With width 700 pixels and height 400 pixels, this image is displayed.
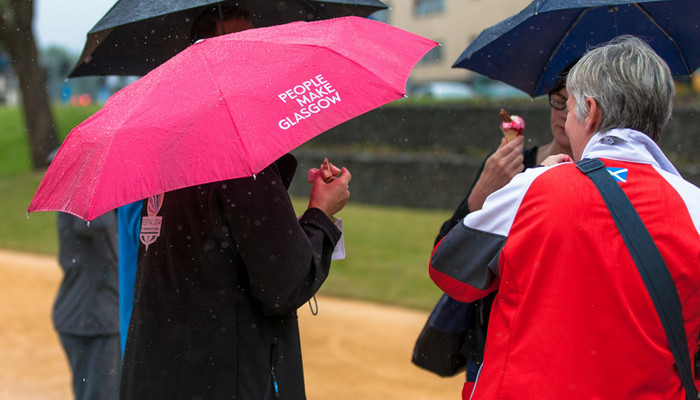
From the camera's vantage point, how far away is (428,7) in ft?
101

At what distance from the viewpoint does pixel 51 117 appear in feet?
62.9

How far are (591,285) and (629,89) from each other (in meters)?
0.53

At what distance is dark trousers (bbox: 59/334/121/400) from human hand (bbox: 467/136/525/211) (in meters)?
2.35

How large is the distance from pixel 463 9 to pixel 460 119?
12148 mm

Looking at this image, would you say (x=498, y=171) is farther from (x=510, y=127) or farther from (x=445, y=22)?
(x=445, y=22)

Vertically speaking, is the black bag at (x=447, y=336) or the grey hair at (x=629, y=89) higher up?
the grey hair at (x=629, y=89)

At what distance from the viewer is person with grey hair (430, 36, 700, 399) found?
1710 millimetres

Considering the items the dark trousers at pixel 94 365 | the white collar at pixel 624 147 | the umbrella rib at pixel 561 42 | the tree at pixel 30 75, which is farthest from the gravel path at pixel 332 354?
the tree at pixel 30 75

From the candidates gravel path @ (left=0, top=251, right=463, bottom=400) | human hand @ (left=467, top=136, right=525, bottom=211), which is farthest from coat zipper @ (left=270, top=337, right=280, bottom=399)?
gravel path @ (left=0, top=251, right=463, bottom=400)

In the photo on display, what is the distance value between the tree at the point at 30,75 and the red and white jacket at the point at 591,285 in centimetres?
1852

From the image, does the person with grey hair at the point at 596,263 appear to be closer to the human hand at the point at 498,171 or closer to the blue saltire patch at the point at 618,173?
the blue saltire patch at the point at 618,173

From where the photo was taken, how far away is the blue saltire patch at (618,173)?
178cm

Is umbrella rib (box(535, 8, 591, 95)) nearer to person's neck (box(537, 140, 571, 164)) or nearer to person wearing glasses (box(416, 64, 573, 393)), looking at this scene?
person wearing glasses (box(416, 64, 573, 393))

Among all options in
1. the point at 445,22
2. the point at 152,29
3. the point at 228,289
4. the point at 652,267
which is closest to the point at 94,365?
the point at 152,29
